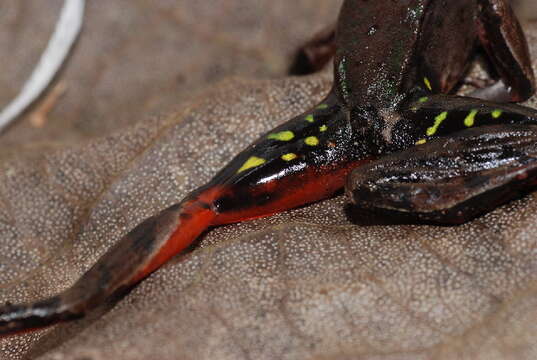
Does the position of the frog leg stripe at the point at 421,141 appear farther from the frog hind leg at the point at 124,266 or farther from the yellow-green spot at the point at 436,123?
the frog hind leg at the point at 124,266

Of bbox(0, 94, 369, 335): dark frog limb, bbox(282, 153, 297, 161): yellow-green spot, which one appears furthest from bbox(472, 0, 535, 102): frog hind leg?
bbox(282, 153, 297, 161): yellow-green spot

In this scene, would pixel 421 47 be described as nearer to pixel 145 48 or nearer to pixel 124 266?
pixel 124 266

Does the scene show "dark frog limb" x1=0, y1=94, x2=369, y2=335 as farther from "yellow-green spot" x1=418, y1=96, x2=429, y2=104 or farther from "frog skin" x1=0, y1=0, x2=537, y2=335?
"yellow-green spot" x1=418, y1=96, x2=429, y2=104

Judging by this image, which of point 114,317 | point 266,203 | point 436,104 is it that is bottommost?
point 114,317

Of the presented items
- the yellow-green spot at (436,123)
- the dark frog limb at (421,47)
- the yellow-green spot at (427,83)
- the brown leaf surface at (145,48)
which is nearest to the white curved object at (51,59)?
the brown leaf surface at (145,48)

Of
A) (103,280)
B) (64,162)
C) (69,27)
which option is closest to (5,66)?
(69,27)

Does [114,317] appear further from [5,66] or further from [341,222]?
[5,66]
